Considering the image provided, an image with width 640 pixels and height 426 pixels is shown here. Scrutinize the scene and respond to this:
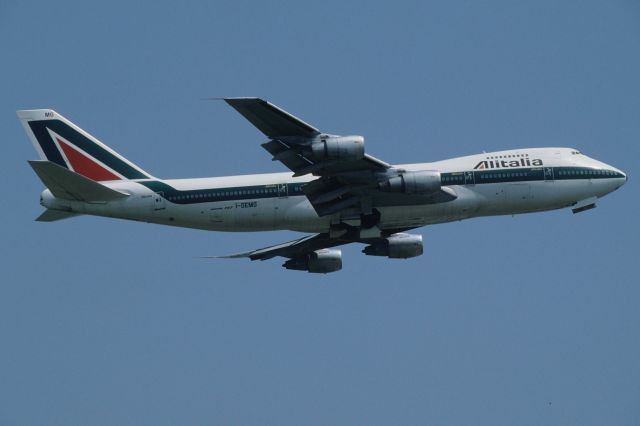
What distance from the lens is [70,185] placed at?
6394cm

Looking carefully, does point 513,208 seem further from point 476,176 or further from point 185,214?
point 185,214

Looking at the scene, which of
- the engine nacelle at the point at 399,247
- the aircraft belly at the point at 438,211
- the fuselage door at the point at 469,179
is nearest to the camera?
the aircraft belly at the point at 438,211

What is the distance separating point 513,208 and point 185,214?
68.0 feet

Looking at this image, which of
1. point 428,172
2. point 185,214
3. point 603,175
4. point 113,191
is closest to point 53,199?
point 113,191

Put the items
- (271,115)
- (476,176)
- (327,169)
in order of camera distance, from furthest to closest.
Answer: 1. (476,176)
2. (327,169)
3. (271,115)

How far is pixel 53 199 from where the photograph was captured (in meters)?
64.6

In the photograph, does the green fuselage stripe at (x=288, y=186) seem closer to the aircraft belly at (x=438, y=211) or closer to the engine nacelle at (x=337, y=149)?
the aircraft belly at (x=438, y=211)

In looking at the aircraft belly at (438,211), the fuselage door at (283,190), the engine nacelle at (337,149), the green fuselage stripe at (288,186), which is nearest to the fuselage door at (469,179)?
the green fuselage stripe at (288,186)

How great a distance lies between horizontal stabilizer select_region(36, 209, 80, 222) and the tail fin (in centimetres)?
401

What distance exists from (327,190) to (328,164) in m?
3.39

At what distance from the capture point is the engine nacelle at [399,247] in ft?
234

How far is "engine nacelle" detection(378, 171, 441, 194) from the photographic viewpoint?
6406 centimetres

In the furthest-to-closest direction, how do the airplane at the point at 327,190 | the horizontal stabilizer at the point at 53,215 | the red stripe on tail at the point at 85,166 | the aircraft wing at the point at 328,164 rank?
the red stripe on tail at the point at 85,166
the horizontal stabilizer at the point at 53,215
the airplane at the point at 327,190
the aircraft wing at the point at 328,164

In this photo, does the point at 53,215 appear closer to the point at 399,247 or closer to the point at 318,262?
the point at 318,262
